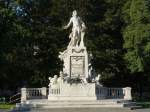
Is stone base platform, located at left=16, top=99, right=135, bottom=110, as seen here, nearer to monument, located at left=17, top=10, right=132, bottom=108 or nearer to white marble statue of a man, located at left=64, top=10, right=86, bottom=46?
monument, located at left=17, top=10, right=132, bottom=108

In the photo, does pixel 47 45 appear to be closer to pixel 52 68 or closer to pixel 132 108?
pixel 52 68

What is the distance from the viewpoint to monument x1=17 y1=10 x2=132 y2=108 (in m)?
28.2

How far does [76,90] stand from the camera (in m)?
30.7

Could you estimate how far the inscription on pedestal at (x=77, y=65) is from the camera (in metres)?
32.6

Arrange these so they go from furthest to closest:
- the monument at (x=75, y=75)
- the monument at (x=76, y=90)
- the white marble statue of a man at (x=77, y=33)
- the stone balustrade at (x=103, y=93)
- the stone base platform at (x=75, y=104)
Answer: the white marble statue of a man at (x=77, y=33) → the stone balustrade at (x=103, y=93) → the monument at (x=75, y=75) → the monument at (x=76, y=90) → the stone base platform at (x=75, y=104)

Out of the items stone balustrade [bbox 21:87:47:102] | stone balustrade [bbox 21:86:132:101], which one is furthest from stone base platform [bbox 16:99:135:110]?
stone balustrade [bbox 21:87:47:102]

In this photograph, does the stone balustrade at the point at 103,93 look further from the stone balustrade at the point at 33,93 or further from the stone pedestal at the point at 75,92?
the stone pedestal at the point at 75,92

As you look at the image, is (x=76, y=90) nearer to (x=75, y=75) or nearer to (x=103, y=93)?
(x=75, y=75)

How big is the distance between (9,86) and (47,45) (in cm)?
737

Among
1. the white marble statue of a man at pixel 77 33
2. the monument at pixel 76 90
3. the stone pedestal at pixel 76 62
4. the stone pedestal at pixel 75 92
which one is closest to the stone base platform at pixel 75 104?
the monument at pixel 76 90

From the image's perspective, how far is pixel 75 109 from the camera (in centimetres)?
2630

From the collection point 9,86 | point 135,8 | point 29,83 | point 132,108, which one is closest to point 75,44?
point 132,108

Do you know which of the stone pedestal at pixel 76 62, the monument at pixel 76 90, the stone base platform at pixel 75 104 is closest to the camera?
the stone base platform at pixel 75 104

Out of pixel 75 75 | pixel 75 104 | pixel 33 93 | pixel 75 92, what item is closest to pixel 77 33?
pixel 75 75
